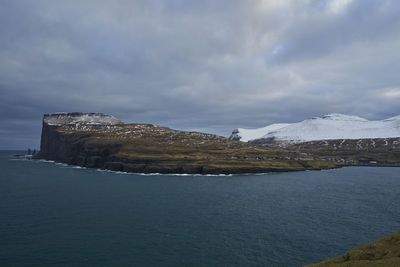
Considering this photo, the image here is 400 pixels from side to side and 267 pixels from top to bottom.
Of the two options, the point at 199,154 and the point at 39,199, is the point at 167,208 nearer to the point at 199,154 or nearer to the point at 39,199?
the point at 39,199

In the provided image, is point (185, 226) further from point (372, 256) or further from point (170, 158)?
point (170, 158)

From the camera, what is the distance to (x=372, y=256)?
2228 centimetres

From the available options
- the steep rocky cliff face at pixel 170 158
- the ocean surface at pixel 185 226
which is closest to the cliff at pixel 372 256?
the ocean surface at pixel 185 226

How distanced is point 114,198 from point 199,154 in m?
96.5

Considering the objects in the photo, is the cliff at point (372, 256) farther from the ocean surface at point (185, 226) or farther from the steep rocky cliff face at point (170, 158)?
the steep rocky cliff face at point (170, 158)

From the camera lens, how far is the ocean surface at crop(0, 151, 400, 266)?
116 ft

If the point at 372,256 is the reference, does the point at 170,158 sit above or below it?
above

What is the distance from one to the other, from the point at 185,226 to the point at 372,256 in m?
31.8

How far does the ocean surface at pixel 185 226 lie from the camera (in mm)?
35438

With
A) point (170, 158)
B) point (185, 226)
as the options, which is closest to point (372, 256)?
point (185, 226)

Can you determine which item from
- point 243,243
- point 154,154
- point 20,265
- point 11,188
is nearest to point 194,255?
point 243,243

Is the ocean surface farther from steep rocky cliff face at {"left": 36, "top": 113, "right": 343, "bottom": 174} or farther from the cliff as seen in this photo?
steep rocky cliff face at {"left": 36, "top": 113, "right": 343, "bottom": 174}

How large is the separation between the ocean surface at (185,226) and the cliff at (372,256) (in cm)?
1157

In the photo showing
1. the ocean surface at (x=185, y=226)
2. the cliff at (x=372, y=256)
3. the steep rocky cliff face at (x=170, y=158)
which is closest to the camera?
the cliff at (x=372, y=256)
